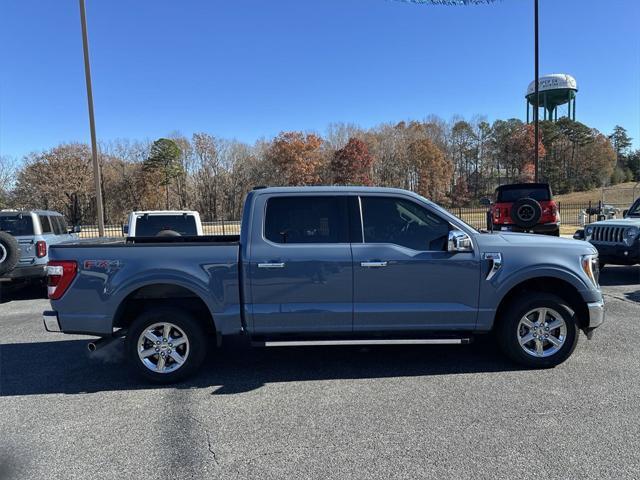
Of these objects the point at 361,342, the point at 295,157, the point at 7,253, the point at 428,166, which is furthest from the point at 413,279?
the point at 428,166

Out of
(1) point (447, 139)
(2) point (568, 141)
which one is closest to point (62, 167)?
(1) point (447, 139)

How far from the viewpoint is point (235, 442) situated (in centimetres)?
345

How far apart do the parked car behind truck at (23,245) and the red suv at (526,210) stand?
10.4m

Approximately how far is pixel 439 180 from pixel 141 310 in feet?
206

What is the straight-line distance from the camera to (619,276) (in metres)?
10.5

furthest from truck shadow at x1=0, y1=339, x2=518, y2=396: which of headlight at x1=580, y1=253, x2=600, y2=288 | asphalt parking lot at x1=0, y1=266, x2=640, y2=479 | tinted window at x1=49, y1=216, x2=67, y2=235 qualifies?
tinted window at x1=49, y1=216, x2=67, y2=235

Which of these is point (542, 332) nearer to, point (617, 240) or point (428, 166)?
point (617, 240)

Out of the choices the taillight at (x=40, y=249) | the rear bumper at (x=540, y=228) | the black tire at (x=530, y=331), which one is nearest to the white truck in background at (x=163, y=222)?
the taillight at (x=40, y=249)

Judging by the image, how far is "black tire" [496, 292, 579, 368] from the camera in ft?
15.5

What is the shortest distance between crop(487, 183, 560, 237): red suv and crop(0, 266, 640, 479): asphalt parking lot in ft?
21.1

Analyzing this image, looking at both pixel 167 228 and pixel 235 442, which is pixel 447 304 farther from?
pixel 167 228

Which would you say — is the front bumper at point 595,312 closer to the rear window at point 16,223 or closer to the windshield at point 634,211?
the windshield at point 634,211

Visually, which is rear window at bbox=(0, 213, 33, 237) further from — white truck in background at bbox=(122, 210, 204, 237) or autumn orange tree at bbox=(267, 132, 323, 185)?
autumn orange tree at bbox=(267, 132, 323, 185)

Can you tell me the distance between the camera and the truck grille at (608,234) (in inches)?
369
